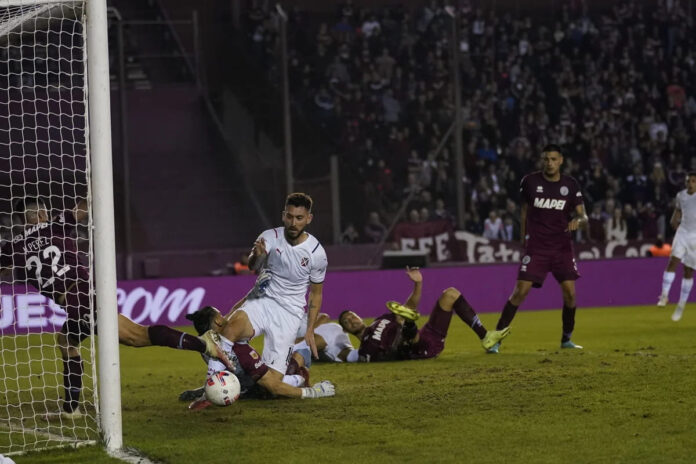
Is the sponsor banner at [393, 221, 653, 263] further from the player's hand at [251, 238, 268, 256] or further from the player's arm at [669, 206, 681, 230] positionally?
the player's hand at [251, 238, 268, 256]

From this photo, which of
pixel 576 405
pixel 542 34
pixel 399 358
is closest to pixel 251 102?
pixel 542 34

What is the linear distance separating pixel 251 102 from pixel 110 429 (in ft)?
48.6

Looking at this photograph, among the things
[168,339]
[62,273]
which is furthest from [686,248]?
[62,273]

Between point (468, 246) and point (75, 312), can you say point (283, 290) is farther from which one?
point (468, 246)

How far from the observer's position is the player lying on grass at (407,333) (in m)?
11.0

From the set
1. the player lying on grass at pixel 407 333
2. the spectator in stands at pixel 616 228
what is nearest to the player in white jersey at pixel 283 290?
the player lying on grass at pixel 407 333

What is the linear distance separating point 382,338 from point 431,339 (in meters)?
0.53

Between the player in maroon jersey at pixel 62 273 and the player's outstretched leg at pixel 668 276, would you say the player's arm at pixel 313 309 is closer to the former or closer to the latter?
the player in maroon jersey at pixel 62 273

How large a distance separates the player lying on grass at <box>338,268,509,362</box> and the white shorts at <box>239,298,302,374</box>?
2385 mm

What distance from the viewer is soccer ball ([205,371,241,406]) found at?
7.89 m

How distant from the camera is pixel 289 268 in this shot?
8648mm

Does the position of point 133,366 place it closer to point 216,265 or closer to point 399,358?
point 399,358

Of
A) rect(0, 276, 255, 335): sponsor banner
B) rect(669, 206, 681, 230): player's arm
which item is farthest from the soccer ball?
rect(0, 276, 255, 335): sponsor banner

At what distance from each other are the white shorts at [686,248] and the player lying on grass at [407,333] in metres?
5.08
